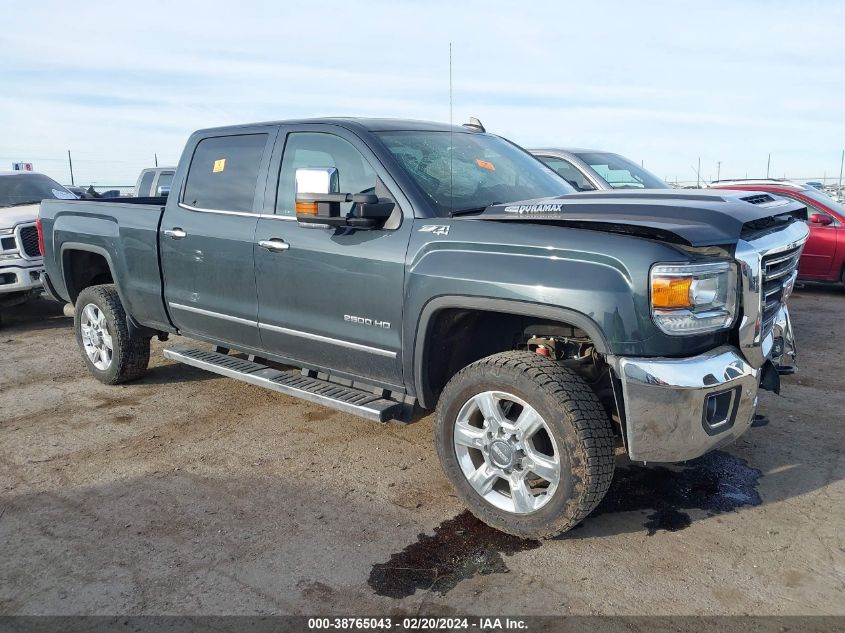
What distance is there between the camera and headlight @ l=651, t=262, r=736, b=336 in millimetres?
2943

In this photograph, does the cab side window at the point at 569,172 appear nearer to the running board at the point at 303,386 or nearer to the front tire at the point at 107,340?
the running board at the point at 303,386

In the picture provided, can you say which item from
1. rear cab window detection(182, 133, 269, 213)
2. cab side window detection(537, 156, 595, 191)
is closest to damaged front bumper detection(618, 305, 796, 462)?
rear cab window detection(182, 133, 269, 213)

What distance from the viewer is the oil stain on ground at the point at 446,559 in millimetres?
3041

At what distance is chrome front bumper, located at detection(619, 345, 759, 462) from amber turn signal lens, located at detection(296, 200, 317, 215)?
1.75 metres

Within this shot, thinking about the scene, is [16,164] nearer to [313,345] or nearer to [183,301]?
[183,301]

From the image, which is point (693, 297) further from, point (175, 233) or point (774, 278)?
Result: point (175, 233)

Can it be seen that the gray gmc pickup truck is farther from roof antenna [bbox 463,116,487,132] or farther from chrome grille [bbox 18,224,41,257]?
chrome grille [bbox 18,224,41,257]

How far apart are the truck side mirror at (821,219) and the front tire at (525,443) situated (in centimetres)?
831

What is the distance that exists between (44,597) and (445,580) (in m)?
1.65

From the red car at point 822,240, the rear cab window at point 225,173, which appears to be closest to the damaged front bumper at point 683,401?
the rear cab window at point 225,173

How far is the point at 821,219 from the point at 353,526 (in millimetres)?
9026

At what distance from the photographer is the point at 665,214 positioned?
126 inches

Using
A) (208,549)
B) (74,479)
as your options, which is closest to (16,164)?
(74,479)

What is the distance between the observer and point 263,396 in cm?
562
